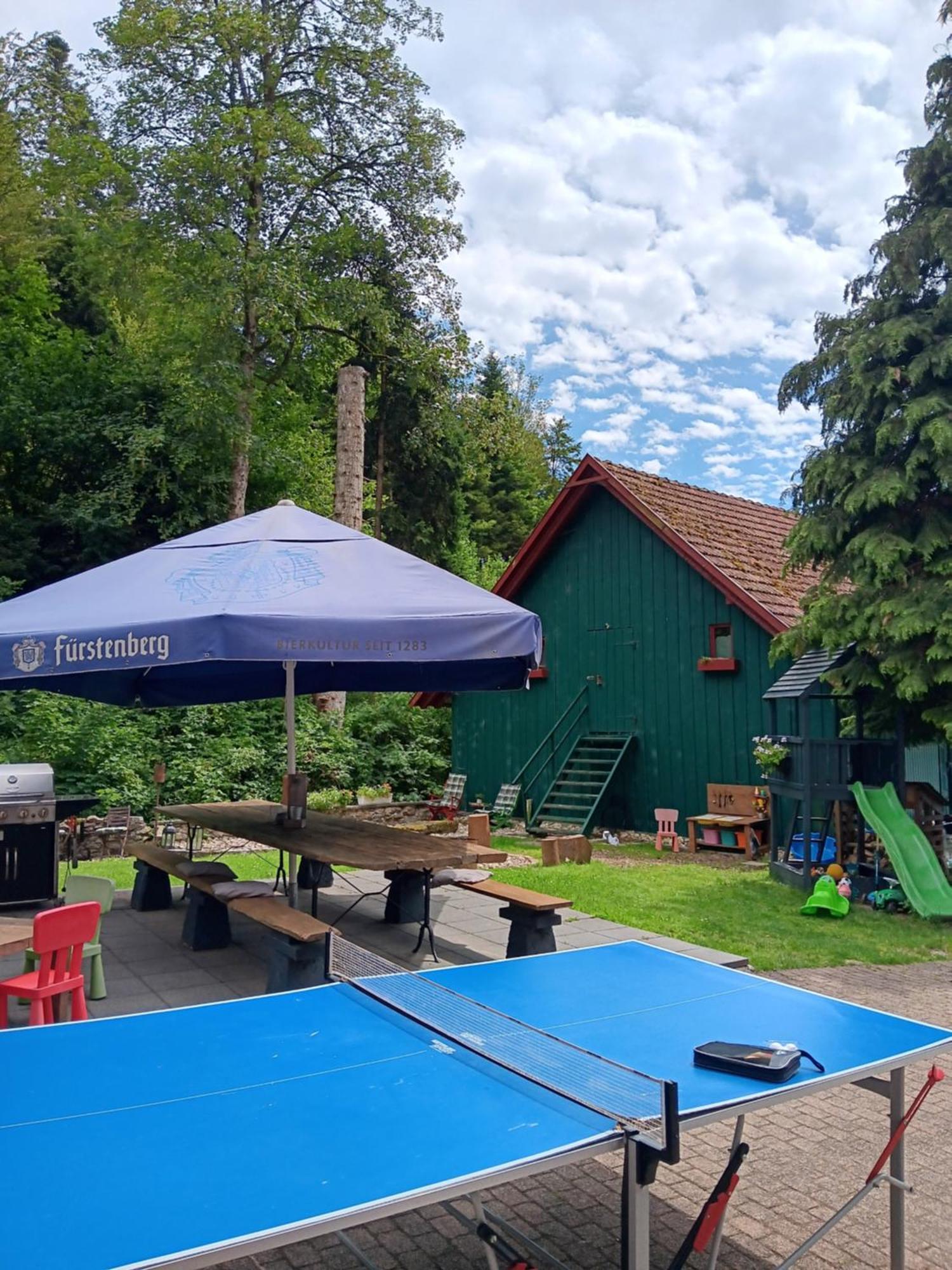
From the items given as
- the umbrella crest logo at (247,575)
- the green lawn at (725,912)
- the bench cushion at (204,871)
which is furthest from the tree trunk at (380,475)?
the umbrella crest logo at (247,575)

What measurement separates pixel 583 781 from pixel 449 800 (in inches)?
109

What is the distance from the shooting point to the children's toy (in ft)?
30.9

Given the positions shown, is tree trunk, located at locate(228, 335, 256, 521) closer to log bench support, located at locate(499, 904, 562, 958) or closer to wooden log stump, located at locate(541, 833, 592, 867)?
wooden log stump, located at locate(541, 833, 592, 867)

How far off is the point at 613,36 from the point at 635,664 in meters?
9.57

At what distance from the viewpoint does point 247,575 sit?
18.0 feet

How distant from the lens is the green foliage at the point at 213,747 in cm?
1412

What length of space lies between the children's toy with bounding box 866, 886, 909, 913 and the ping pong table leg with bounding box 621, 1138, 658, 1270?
26.4ft

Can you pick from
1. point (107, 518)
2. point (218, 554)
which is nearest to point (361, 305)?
point (107, 518)

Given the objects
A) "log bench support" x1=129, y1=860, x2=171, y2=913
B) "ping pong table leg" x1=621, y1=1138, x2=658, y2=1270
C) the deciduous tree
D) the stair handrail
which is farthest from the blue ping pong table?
the deciduous tree

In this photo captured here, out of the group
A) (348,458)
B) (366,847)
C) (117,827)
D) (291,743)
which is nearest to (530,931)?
(366,847)

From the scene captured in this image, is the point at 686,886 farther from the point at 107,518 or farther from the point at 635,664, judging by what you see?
the point at 107,518

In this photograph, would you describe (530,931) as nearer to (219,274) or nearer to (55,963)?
(55,963)

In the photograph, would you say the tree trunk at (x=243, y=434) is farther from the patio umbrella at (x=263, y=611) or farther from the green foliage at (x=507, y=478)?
the patio umbrella at (x=263, y=611)

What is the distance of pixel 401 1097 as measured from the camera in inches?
93.5
